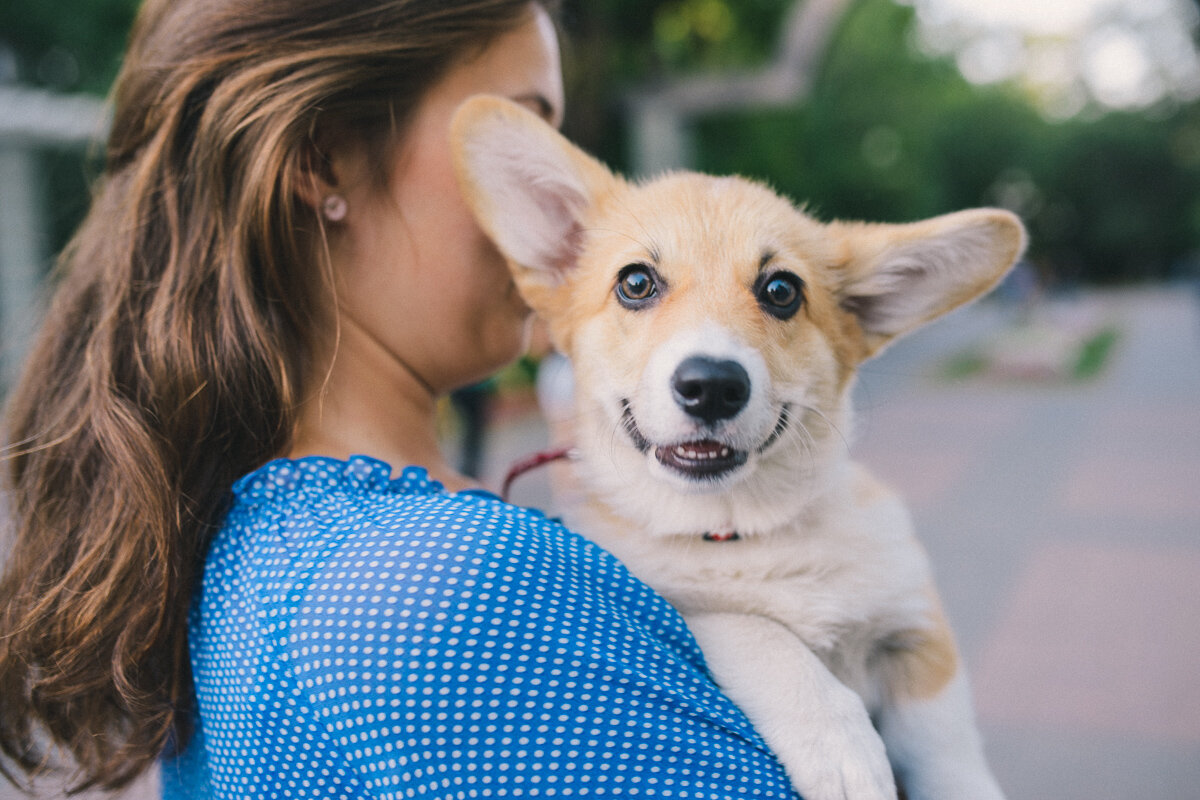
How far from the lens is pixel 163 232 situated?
1.73m

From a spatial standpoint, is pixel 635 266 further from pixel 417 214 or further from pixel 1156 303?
pixel 1156 303

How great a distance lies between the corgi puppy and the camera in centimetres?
180

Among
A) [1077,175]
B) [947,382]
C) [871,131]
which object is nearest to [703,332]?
[947,382]

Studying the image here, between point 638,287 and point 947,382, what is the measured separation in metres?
16.0

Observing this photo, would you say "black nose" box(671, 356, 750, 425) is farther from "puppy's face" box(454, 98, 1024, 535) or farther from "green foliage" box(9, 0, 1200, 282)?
"green foliage" box(9, 0, 1200, 282)

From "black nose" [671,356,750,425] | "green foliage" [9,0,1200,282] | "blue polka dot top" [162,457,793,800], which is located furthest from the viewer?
"green foliage" [9,0,1200,282]

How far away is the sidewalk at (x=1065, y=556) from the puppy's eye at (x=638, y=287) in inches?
22.6

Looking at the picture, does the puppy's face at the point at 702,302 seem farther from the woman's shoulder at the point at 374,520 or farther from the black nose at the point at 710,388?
the woman's shoulder at the point at 374,520

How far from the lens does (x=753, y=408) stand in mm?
1848

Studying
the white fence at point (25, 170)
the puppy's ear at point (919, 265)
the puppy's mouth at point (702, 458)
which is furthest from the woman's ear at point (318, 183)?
the white fence at point (25, 170)

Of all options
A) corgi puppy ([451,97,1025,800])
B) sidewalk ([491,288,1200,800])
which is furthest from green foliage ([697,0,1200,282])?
corgi puppy ([451,97,1025,800])

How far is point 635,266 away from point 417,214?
19.4 inches

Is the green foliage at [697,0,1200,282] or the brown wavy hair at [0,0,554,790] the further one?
the green foliage at [697,0,1200,282]

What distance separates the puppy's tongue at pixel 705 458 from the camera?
190 centimetres
